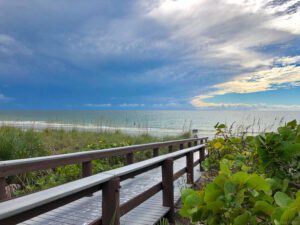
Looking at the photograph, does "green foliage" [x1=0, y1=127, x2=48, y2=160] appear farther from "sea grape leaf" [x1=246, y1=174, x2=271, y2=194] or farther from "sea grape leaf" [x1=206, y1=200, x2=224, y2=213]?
"sea grape leaf" [x1=246, y1=174, x2=271, y2=194]

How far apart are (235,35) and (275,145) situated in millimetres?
10788

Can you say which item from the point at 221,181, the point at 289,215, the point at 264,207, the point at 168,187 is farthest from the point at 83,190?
the point at 168,187

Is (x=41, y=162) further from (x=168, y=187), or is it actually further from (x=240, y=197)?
Result: (x=240, y=197)

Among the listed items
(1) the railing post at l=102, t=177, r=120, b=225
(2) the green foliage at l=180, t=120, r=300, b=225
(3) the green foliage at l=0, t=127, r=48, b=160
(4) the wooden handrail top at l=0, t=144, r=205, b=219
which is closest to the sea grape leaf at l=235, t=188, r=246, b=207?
(2) the green foliage at l=180, t=120, r=300, b=225

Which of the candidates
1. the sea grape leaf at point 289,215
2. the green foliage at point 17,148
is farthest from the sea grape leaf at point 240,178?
the green foliage at point 17,148

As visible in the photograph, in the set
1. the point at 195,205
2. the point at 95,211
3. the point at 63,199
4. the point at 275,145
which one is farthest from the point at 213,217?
the point at 95,211

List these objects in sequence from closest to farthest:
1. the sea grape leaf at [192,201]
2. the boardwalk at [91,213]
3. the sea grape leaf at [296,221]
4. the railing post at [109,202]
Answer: the sea grape leaf at [296,221], the sea grape leaf at [192,201], the railing post at [109,202], the boardwalk at [91,213]

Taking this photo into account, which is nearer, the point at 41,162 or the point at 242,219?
the point at 242,219

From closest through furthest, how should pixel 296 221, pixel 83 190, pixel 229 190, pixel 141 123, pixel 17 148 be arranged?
pixel 296 221
pixel 229 190
pixel 83 190
pixel 17 148
pixel 141 123

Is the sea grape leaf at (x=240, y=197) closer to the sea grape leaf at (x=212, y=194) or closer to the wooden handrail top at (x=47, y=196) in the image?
the sea grape leaf at (x=212, y=194)

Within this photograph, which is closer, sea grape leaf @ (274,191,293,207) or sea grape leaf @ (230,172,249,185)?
sea grape leaf @ (274,191,293,207)

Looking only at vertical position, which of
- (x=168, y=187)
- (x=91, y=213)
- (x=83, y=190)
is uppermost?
(x=83, y=190)

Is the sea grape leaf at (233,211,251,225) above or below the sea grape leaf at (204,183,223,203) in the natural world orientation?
below

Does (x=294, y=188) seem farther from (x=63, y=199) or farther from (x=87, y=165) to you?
(x=87, y=165)
